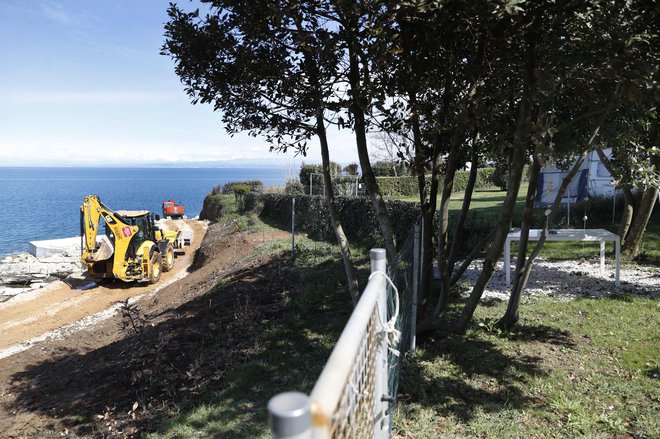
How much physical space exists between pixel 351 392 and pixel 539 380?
4485mm

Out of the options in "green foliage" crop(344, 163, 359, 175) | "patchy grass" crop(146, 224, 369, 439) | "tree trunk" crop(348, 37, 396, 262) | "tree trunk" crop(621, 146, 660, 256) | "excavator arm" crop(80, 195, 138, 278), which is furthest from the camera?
"green foliage" crop(344, 163, 359, 175)

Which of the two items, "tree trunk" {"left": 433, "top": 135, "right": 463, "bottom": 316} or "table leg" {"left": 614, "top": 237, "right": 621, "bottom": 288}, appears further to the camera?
"table leg" {"left": 614, "top": 237, "right": 621, "bottom": 288}

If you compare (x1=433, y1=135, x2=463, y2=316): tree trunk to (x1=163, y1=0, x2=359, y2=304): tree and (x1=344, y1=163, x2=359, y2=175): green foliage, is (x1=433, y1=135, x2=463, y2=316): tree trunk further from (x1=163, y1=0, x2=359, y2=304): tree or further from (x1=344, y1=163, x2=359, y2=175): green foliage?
(x1=344, y1=163, x2=359, y2=175): green foliage

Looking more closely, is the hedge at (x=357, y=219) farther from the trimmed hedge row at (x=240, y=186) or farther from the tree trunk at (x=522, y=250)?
the trimmed hedge row at (x=240, y=186)

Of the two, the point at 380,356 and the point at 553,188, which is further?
the point at 553,188

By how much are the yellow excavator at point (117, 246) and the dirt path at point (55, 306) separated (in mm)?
608

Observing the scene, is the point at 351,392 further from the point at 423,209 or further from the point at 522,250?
the point at 522,250

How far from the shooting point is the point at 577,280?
9719mm

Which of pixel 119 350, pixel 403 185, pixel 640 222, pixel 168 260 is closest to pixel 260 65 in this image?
pixel 119 350

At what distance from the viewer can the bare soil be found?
6.07 m

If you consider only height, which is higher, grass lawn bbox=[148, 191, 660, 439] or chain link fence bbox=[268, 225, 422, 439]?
chain link fence bbox=[268, 225, 422, 439]

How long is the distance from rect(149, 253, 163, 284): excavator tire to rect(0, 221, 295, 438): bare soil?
1051 mm

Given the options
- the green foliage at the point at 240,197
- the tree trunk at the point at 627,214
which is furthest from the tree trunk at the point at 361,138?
the green foliage at the point at 240,197

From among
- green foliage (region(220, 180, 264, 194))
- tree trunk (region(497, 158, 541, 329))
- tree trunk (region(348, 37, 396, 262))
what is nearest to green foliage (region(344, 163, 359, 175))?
green foliage (region(220, 180, 264, 194))
